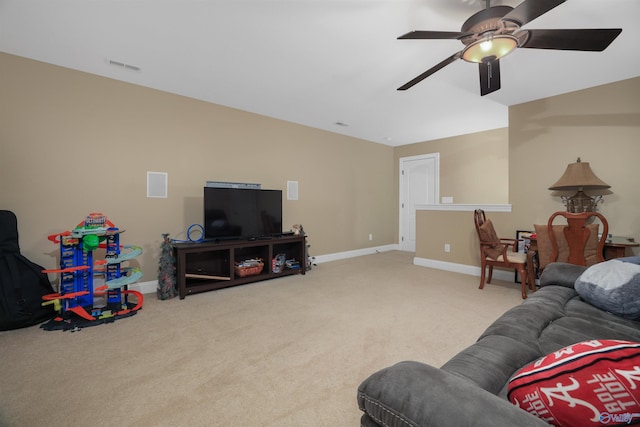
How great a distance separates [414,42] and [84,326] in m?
3.79

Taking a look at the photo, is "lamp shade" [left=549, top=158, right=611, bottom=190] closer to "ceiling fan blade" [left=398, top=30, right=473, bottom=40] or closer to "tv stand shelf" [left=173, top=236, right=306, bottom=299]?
"ceiling fan blade" [left=398, top=30, right=473, bottom=40]

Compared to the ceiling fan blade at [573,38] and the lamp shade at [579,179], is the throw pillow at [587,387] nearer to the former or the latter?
the ceiling fan blade at [573,38]

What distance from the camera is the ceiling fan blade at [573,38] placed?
170cm

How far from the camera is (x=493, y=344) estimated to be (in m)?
1.11

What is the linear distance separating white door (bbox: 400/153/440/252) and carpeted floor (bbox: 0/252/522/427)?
3.11 m

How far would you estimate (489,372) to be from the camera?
93 cm

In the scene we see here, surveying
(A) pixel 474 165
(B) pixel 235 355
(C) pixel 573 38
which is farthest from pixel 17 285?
(A) pixel 474 165

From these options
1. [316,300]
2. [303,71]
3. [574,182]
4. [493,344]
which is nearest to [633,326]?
[493,344]

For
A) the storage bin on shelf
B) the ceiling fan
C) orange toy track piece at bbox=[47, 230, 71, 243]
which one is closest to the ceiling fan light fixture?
the ceiling fan

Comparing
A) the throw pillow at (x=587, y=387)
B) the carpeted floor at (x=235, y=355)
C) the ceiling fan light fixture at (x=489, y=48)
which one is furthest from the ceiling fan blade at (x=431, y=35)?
the carpeted floor at (x=235, y=355)

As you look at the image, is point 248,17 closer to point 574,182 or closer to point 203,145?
point 203,145

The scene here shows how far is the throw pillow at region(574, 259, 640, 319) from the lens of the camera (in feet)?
4.53

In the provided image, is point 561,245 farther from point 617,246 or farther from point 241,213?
point 241,213

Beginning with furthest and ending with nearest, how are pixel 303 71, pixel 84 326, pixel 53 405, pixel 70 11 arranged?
pixel 303 71, pixel 84 326, pixel 70 11, pixel 53 405
